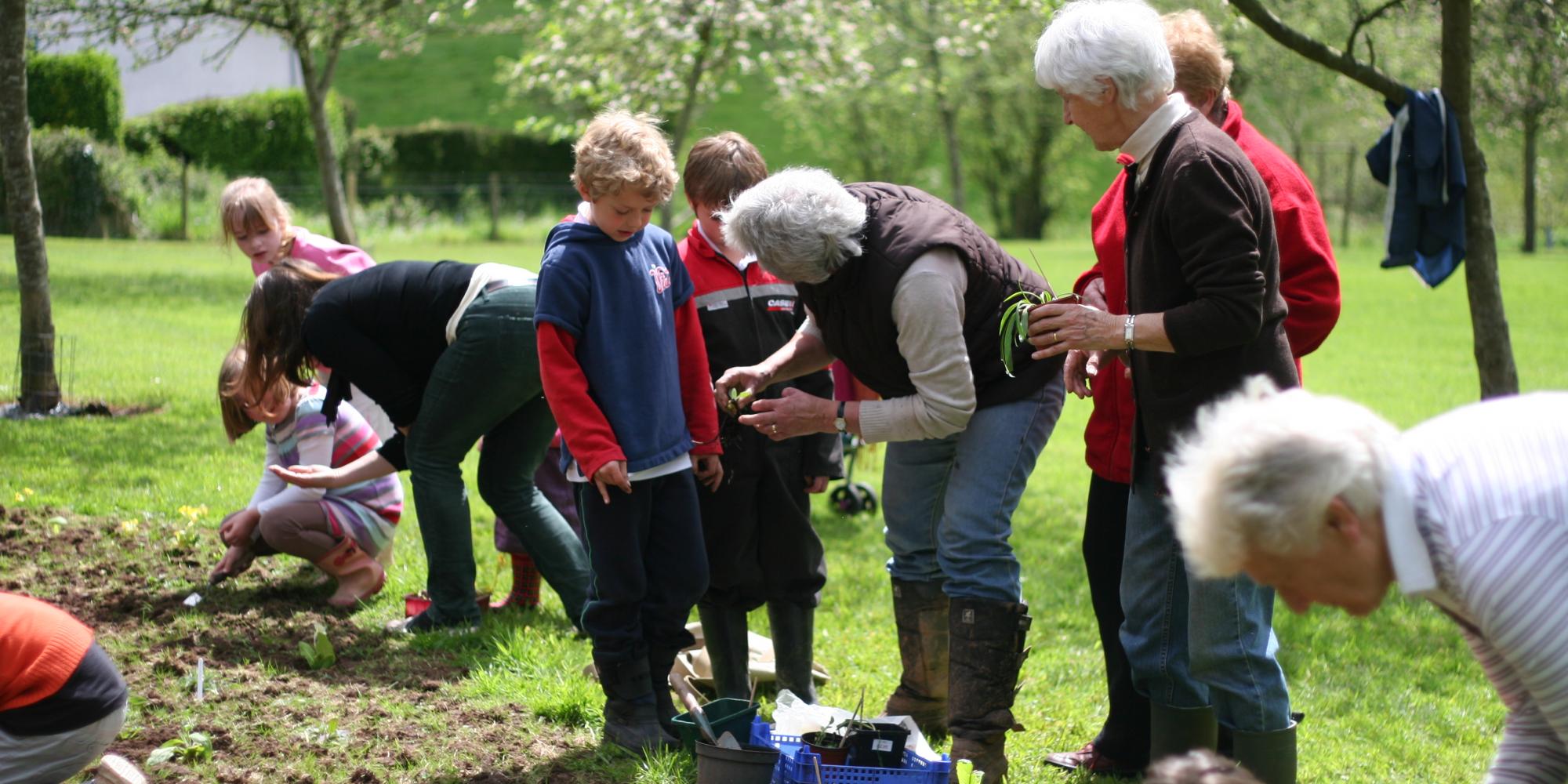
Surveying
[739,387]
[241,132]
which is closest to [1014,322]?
[739,387]

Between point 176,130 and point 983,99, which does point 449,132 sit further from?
point 983,99

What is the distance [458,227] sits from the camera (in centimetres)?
2548

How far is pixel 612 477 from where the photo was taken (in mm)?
3680

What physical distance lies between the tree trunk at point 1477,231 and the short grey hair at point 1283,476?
5220mm

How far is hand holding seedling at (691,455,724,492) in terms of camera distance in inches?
161

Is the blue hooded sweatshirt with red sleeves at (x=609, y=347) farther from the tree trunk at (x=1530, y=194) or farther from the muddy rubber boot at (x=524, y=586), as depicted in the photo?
the tree trunk at (x=1530, y=194)

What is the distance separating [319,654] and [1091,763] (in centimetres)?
257

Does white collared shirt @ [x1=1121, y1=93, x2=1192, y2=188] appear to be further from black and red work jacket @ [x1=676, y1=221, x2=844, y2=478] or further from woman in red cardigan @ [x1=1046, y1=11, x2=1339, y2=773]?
black and red work jacket @ [x1=676, y1=221, x2=844, y2=478]

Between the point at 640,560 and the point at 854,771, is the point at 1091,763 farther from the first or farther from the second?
the point at 640,560

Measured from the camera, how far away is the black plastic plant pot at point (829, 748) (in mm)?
3195

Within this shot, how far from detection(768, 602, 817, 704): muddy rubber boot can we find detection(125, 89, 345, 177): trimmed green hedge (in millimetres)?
22358

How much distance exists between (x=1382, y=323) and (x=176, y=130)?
2033 centimetres

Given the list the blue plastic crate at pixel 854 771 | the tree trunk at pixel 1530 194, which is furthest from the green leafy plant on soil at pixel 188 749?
the tree trunk at pixel 1530 194

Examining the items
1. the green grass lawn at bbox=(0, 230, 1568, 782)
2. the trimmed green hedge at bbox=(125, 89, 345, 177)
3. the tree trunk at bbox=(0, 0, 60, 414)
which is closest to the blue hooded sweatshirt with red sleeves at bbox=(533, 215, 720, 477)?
the green grass lawn at bbox=(0, 230, 1568, 782)
